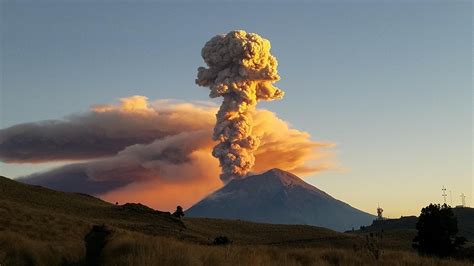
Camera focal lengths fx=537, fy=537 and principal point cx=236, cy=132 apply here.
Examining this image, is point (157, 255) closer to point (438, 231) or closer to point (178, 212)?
point (438, 231)

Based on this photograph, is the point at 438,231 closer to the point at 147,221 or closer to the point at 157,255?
the point at 157,255

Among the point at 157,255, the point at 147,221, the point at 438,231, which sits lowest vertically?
Answer: the point at 157,255

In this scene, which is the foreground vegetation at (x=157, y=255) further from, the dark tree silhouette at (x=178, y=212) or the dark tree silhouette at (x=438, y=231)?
the dark tree silhouette at (x=178, y=212)

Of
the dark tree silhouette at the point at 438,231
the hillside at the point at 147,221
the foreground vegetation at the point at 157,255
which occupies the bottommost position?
the foreground vegetation at the point at 157,255

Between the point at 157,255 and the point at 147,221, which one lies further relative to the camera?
the point at 147,221

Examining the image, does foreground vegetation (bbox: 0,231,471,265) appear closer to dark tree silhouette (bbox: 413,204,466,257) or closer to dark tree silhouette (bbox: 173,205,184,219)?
dark tree silhouette (bbox: 413,204,466,257)

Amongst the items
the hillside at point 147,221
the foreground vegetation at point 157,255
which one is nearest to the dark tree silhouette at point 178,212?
the hillside at point 147,221

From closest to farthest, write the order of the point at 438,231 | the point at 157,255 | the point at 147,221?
1. the point at 157,255
2. the point at 438,231
3. the point at 147,221

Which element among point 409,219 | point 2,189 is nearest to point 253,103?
point 409,219

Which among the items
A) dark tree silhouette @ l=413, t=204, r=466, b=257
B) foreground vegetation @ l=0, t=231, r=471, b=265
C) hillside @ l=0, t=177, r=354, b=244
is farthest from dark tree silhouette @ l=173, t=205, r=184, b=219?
foreground vegetation @ l=0, t=231, r=471, b=265

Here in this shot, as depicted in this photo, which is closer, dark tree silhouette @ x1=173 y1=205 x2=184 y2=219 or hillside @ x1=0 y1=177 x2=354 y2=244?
hillside @ x1=0 y1=177 x2=354 y2=244

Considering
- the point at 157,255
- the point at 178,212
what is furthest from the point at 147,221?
the point at 157,255

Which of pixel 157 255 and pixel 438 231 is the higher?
pixel 438 231

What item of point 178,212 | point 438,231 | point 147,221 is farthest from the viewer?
point 178,212
